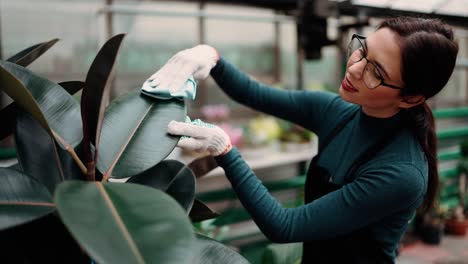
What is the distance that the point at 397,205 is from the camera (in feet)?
2.95

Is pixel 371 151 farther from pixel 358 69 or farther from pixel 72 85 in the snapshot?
pixel 72 85

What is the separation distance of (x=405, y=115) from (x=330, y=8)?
1849 millimetres


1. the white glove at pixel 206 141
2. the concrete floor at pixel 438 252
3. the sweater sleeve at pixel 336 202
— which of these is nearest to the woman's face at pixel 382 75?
the sweater sleeve at pixel 336 202

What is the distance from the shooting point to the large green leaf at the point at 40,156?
654mm

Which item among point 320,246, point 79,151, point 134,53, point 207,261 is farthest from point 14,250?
point 134,53

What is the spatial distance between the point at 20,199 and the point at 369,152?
2.46 feet

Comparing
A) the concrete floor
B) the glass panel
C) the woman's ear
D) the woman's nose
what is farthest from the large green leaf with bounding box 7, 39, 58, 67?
the glass panel

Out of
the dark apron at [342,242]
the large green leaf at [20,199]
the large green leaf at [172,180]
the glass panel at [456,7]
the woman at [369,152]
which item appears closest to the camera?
the large green leaf at [20,199]

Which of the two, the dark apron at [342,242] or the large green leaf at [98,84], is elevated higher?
the large green leaf at [98,84]

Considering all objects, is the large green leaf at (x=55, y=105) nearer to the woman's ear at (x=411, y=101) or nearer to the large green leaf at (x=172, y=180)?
the large green leaf at (x=172, y=180)

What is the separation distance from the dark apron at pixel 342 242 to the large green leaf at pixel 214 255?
42 cm

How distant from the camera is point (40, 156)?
2.21ft

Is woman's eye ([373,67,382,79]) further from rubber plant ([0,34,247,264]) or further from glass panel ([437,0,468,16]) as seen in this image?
glass panel ([437,0,468,16])

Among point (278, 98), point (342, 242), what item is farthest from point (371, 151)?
point (278, 98)
